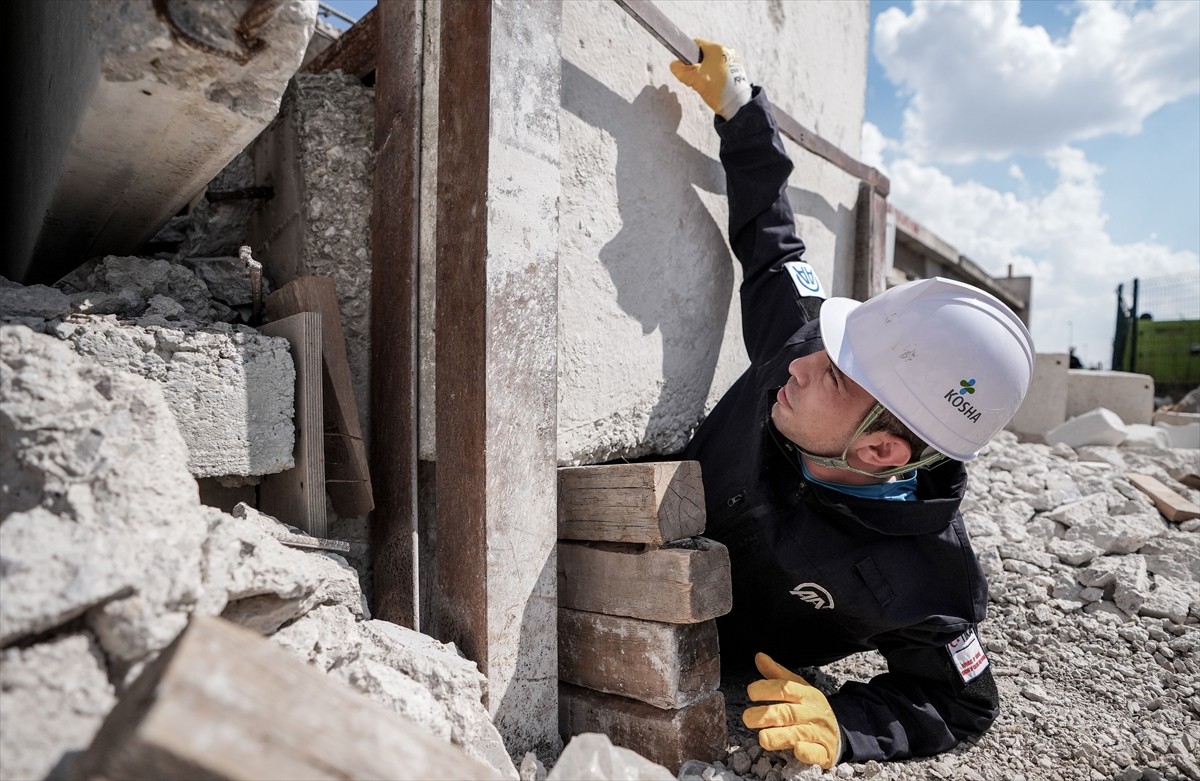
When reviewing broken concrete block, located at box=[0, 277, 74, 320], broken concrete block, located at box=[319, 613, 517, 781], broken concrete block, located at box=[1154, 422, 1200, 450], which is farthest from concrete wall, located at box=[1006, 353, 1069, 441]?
broken concrete block, located at box=[0, 277, 74, 320]

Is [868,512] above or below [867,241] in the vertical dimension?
below

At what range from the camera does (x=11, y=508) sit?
112 cm

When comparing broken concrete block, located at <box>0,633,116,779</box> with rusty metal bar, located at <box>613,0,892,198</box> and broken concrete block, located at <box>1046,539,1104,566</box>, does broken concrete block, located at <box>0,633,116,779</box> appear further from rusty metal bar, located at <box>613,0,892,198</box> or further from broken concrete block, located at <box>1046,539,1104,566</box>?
broken concrete block, located at <box>1046,539,1104,566</box>

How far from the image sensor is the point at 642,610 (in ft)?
5.94

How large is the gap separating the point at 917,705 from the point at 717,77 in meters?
2.11

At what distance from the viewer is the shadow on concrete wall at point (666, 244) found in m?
2.28

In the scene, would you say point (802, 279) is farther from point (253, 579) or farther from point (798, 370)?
point (253, 579)

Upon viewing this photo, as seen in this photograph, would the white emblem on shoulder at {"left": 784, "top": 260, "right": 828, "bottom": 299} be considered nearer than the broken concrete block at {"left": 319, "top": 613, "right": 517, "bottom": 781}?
No

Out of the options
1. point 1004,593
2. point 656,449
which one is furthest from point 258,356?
point 1004,593

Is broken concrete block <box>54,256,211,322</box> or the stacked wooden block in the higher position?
broken concrete block <box>54,256,211,322</box>

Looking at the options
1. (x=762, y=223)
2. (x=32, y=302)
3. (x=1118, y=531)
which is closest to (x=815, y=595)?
(x=762, y=223)

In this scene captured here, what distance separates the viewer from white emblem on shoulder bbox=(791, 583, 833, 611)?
2174mm

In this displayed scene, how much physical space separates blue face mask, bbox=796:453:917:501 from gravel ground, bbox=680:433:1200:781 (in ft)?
2.32

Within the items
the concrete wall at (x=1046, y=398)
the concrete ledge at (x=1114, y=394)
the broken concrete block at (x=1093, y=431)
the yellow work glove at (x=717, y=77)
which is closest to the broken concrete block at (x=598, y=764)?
the yellow work glove at (x=717, y=77)
